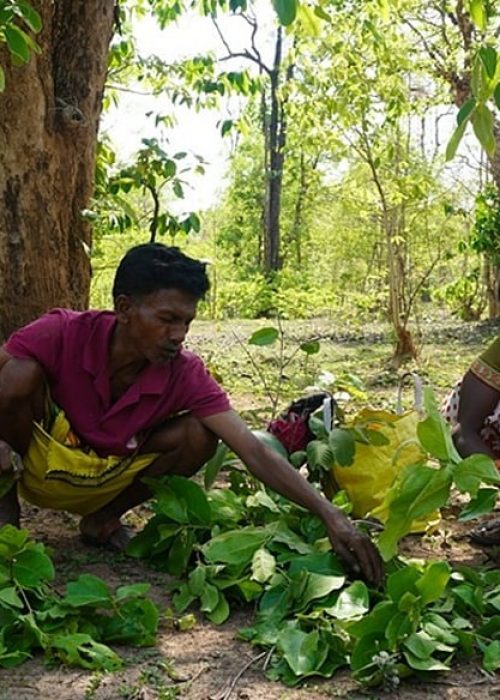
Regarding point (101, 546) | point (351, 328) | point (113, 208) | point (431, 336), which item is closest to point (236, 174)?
point (351, 328)

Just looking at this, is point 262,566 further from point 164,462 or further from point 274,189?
point 274,189

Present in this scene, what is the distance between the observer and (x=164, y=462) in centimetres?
254

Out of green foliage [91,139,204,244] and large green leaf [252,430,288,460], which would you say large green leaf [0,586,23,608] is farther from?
green foliage [91,139,204,244]

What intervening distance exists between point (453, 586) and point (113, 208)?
7.46 feet

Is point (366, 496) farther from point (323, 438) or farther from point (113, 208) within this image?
point (113, 208)

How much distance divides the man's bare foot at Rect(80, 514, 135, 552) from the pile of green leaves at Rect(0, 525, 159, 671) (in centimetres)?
54

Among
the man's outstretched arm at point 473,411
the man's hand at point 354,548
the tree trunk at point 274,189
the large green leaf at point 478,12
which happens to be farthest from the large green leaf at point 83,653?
the tree trunk at point 274,189

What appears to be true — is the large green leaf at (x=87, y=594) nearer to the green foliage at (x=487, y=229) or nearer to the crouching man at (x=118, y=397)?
the crouching man at (x=118, y=397)

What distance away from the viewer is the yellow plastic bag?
2.76 m

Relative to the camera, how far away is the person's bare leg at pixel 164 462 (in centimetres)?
249

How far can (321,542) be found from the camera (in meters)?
2.33

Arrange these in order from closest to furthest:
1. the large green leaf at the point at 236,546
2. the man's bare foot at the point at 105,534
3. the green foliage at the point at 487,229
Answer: the large green leaf at the point at 236,546, the man's bare foot at the point at 105,534, the green foliage at the point at 487,229

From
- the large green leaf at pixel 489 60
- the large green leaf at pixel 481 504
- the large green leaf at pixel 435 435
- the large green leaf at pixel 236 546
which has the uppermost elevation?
the large green leaf at pixel 489 60

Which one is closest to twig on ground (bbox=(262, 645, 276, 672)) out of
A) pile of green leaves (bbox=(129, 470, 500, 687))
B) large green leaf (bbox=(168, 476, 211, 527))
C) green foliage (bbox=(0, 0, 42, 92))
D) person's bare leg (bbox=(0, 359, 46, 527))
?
pile of green leaves (bbox=(129, 470, 500, 687))
